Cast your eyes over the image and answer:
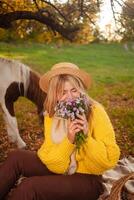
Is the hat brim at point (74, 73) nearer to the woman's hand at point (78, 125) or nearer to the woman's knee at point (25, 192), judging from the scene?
the woman's hand at point (78, 125)

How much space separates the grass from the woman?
301 cm

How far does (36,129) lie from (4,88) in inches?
31.0

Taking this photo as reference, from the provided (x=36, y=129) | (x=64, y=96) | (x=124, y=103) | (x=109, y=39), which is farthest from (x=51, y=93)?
(x=124, y=103)

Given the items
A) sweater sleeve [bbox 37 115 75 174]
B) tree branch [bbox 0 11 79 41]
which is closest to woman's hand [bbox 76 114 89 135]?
sweater sleeve [bbox 37 115 75 174]

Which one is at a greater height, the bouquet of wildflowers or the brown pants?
the bouquet of wildflowers

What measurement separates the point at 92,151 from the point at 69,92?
1.11 feet

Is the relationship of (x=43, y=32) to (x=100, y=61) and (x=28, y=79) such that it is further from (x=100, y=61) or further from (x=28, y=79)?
(x=100, y=61)

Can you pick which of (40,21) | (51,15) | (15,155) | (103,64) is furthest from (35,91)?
(103,64)

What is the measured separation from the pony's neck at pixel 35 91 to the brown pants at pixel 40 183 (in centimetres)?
241

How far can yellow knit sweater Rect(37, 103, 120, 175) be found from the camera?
208cm

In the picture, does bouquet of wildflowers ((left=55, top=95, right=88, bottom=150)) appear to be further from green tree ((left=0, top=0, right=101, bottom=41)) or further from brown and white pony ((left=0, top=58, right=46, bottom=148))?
green tree ((left=0, top=0, right=101, bottom=41))

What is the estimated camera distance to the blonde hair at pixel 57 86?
2256 millimetres

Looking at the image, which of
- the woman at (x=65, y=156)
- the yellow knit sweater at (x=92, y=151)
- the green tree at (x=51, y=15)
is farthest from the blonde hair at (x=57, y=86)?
the green tree at (x=51, y=15)

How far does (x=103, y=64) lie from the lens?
802 cm
